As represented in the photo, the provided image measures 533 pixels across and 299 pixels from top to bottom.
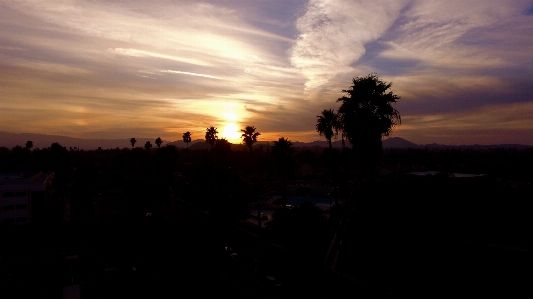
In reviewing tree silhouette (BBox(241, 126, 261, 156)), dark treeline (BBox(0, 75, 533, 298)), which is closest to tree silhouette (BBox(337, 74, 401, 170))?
dark treeline (BBox(0, 75, 533, 298))

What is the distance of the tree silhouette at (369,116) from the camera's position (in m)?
21.5

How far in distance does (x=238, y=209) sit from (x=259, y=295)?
14.5 meters

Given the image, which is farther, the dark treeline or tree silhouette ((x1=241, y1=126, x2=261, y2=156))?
tree silhouette ((x1=241, y1=126, x2=261, y2=156))

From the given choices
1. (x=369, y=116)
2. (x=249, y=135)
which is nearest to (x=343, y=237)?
(x=369, y=116)

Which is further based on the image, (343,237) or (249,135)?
(249,135)

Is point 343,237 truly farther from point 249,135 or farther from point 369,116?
point 249,135

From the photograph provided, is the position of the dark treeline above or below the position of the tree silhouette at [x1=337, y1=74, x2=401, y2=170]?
below

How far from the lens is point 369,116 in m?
21.7

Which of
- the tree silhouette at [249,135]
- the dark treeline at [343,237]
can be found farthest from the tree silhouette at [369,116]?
the tree silhouette at [249,135]

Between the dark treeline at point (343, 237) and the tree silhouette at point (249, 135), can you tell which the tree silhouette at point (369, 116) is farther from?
the tree silhouette at point (249, 135)

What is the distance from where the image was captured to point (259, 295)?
2184 cm

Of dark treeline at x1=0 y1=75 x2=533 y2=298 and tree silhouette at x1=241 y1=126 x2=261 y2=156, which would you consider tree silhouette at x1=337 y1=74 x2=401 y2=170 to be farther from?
tree silhouette at x1=241 y1=126 x2=261 y2=156

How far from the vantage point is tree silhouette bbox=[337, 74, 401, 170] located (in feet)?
70.5

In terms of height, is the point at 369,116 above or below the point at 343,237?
above
